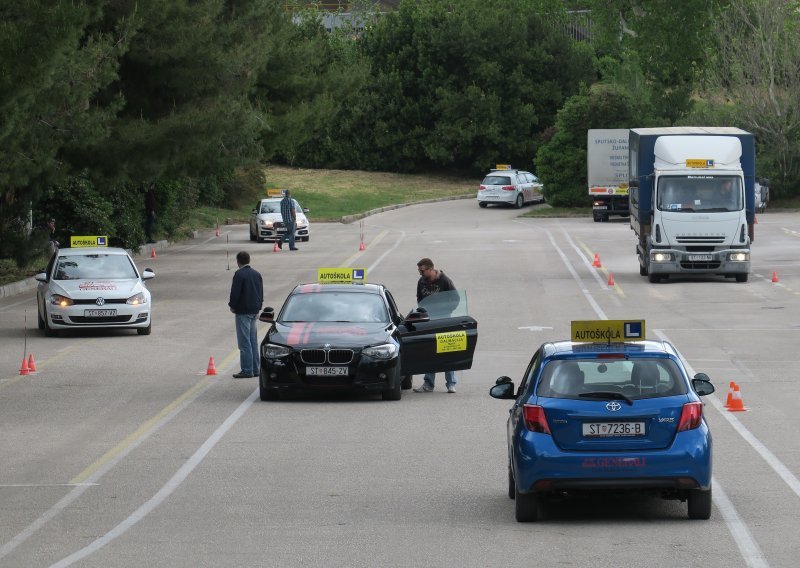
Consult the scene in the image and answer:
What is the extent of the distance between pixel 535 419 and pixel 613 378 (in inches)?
29.7

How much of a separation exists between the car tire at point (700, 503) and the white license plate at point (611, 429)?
0.63 meters

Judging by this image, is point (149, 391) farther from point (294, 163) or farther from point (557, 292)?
point (294, 163)

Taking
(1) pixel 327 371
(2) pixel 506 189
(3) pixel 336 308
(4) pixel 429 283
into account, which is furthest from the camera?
(2) pixel 506 189

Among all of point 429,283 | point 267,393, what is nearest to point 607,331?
point 267,393

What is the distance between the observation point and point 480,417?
686 inches

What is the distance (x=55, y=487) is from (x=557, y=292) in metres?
21.8

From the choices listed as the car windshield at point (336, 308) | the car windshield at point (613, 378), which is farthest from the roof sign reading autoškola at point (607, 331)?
the car windshield at point (336, 308)

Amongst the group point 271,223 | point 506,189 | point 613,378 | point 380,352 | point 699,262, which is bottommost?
point 506,189

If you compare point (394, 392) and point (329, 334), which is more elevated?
point (329, 334)

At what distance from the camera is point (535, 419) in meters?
11.0

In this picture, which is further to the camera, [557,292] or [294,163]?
[294,163]

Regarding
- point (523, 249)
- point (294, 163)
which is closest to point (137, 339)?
point (523, 249)

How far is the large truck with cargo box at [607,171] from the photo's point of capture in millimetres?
62094

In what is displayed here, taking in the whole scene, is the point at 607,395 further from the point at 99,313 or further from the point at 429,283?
the point at 99,313
